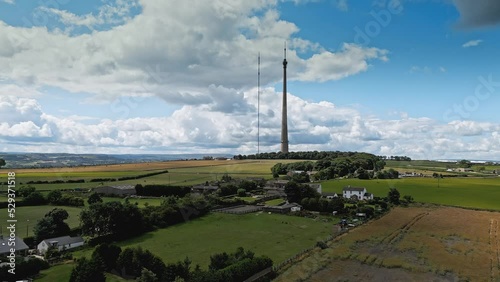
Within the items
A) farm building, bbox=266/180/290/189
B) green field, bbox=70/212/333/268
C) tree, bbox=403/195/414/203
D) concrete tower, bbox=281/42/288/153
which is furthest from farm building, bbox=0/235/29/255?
concrete tower, bbox=281/42/288/153

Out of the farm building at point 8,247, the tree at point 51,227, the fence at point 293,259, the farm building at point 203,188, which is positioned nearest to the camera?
the fence at point 293,259

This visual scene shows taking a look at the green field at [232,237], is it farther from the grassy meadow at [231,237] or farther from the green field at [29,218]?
the green field at [29,218]

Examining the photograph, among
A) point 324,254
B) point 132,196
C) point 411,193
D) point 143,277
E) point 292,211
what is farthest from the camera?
point 411,193

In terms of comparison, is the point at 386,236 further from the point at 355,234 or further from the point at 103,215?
the point at 103,215

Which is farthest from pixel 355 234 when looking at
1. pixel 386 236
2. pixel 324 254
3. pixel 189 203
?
pixel 189 203

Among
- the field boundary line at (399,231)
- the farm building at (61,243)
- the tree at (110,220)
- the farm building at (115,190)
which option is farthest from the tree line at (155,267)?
the farm building at (115,190)

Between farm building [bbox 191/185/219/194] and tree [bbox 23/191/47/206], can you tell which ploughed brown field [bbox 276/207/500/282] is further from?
tree [bbox 23/191/47/206]
